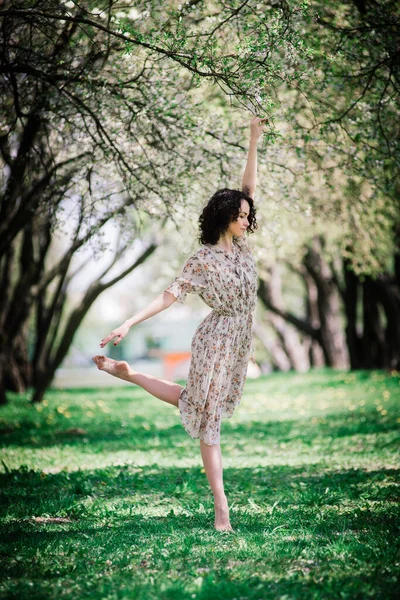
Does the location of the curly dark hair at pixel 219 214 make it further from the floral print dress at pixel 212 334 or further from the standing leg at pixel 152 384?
the standing leg at pixel 152 384

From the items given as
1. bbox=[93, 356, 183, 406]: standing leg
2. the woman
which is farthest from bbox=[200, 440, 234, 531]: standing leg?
bbox=[93, 356, 183, 406]: standing leg

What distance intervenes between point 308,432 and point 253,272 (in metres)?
5.59

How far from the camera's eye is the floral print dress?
4.48 m

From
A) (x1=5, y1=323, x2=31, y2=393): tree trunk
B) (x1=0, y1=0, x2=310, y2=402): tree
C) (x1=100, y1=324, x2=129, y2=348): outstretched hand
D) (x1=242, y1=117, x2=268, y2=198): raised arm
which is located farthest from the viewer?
(x1=5, y1=323, x2=31, y2=393): tree trunk

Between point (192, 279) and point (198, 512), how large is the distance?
191cm

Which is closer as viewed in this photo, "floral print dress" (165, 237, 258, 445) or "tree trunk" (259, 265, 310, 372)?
"floral print dress" (165, 237, 258, 445)

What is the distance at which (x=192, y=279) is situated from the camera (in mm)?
4516

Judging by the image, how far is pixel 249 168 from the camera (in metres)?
5.10

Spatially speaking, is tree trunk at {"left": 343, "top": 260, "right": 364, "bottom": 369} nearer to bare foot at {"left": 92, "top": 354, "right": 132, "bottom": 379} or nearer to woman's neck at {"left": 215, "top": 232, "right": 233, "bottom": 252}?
woman's neck at {"left": 215, "top": 232, "right": 233, "bottom": 252}

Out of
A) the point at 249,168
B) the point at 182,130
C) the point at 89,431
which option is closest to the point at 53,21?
the point at 182,130

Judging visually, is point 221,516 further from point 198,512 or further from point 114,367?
point 114,367

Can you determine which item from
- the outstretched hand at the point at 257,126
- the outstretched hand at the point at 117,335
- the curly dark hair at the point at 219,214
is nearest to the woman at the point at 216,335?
the curly dark hair at the point at 219,214

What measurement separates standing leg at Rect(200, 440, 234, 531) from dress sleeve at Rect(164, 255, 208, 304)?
1.10m

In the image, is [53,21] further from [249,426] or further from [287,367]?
[287,367]
